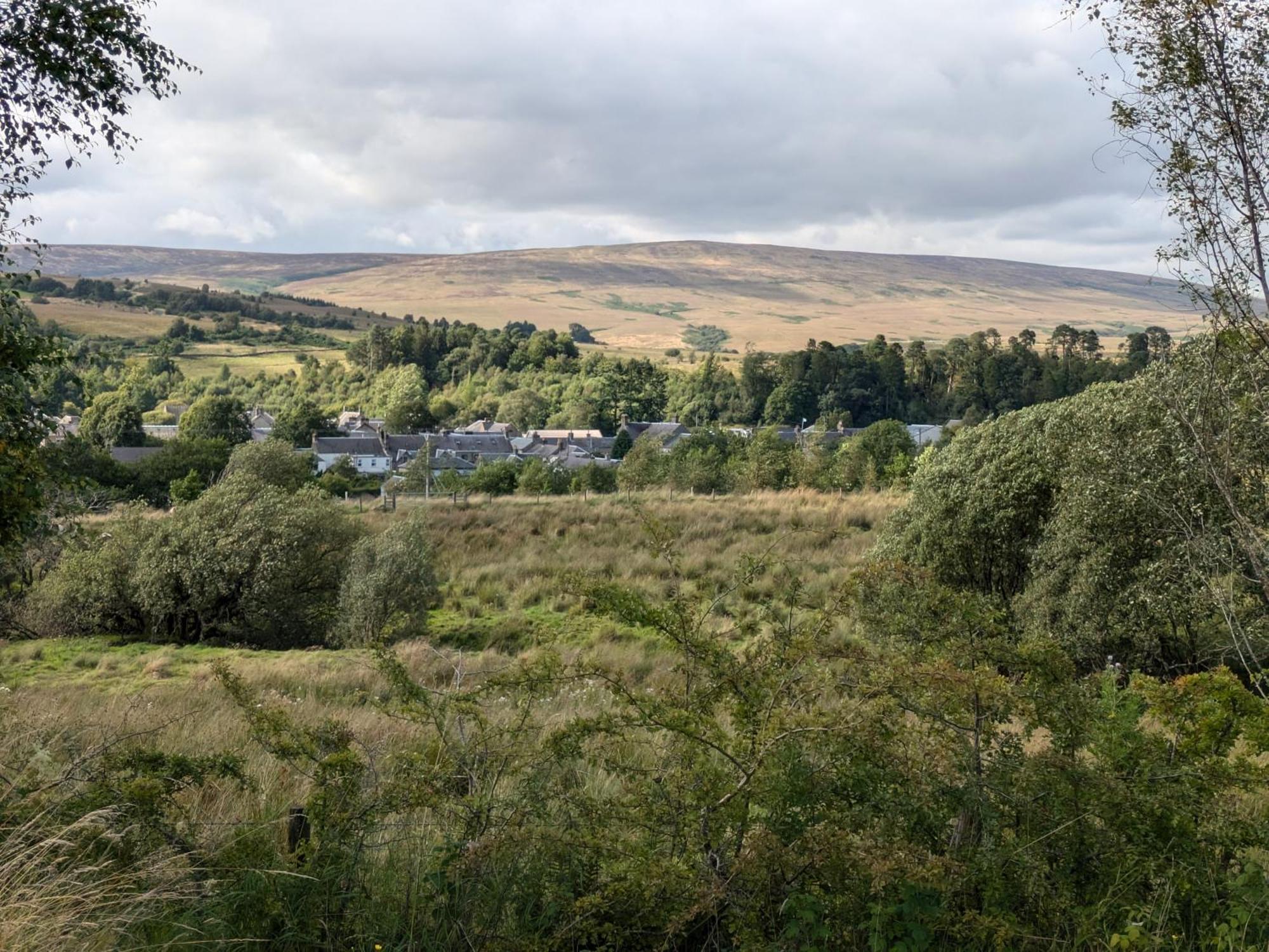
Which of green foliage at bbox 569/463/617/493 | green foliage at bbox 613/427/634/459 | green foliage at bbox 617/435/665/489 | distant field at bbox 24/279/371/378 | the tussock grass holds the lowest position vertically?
green foliage at bbox 613/427/634/459

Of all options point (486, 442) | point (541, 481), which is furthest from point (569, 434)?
point (541, 481)

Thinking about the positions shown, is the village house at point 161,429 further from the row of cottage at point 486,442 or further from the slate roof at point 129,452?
the row of cottage at point 486,442

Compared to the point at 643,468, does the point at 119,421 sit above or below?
above

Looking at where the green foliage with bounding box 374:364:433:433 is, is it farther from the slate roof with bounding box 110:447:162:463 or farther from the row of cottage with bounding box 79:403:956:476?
the slate roof with bounding box 110:447:162:463

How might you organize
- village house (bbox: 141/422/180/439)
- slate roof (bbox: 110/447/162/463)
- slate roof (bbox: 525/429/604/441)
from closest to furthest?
slate roof (bbox: 110/447/162/463), village house (bbox: 141/422/180/439), slate roof (bbox: 525/429/604/441)

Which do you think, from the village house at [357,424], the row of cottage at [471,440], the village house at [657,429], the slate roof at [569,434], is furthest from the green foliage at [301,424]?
the village house at [657,429]

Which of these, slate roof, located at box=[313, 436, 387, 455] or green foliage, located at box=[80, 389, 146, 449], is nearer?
green foliage, located at box=[80, 389, 146, 449]

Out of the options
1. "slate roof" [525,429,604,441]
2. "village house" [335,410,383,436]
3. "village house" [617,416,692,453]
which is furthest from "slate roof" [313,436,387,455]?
"village house" [617,416,692,453]

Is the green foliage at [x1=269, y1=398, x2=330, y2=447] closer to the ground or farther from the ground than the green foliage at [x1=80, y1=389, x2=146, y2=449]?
closer to the ground

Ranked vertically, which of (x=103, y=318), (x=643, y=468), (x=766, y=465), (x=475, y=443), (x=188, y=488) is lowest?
(x=475, y=443)

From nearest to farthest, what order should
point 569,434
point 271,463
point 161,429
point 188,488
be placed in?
point 271,463 < point 188,488 < point 161,429 < point 569,434

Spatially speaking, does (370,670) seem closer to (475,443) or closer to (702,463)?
(702,463)

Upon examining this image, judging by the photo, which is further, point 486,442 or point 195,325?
point 195,325

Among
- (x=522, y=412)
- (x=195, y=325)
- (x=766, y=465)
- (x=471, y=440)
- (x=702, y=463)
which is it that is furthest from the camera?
(x=195, y=325)
